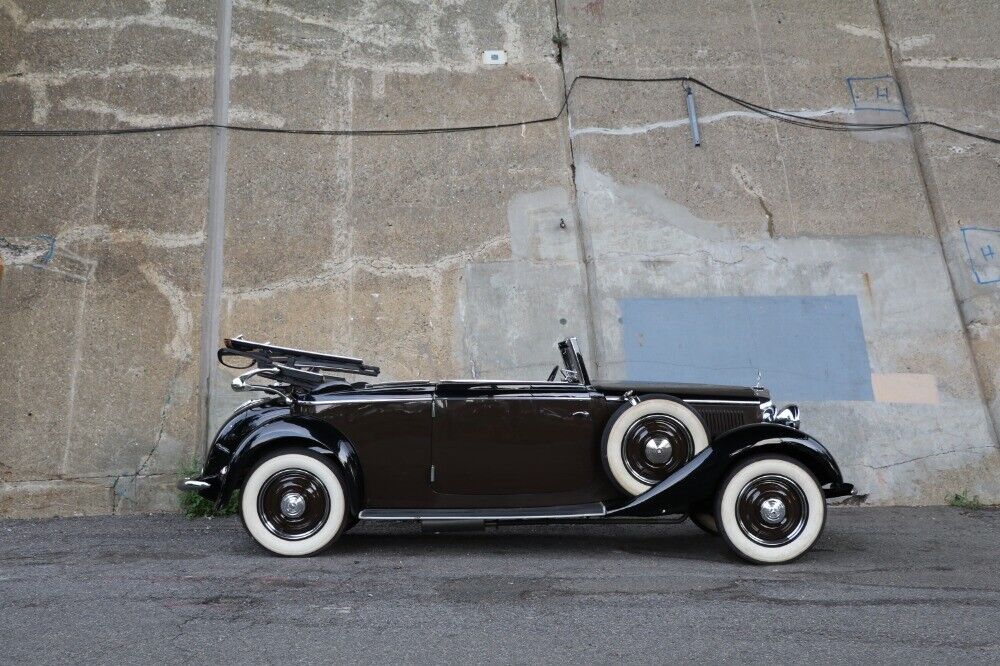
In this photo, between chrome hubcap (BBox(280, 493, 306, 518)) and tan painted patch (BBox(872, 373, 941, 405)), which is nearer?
chrome hubcap (BBox(280, 493, 306, 518))

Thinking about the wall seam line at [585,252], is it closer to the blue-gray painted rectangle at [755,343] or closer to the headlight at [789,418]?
the blue-gray painted rectangle at [755,343]

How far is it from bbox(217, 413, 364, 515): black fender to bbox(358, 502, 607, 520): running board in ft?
0.56

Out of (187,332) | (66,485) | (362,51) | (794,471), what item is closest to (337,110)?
(362,51)

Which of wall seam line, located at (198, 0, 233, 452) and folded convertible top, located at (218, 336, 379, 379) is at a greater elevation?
wall seam line, located at (198, 0, 233, 452)

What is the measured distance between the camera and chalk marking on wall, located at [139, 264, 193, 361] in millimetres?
7059

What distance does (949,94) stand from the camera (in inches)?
336

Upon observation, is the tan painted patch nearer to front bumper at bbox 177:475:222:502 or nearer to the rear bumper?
the rear bumper

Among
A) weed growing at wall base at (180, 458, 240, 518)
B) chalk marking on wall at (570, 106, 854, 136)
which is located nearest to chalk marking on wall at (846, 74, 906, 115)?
chalk marking on wall at (570, 106, 854, 136)

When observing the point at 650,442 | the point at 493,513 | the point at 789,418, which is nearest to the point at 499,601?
the point at 493,513

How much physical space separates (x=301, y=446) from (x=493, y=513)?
3.80 ft

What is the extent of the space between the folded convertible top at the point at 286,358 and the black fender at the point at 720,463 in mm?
1866

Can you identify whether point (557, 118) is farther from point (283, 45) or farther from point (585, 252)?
point (283, 45)

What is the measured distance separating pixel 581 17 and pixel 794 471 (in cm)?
641

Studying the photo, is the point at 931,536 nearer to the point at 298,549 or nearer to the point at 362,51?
the point at 298,549
